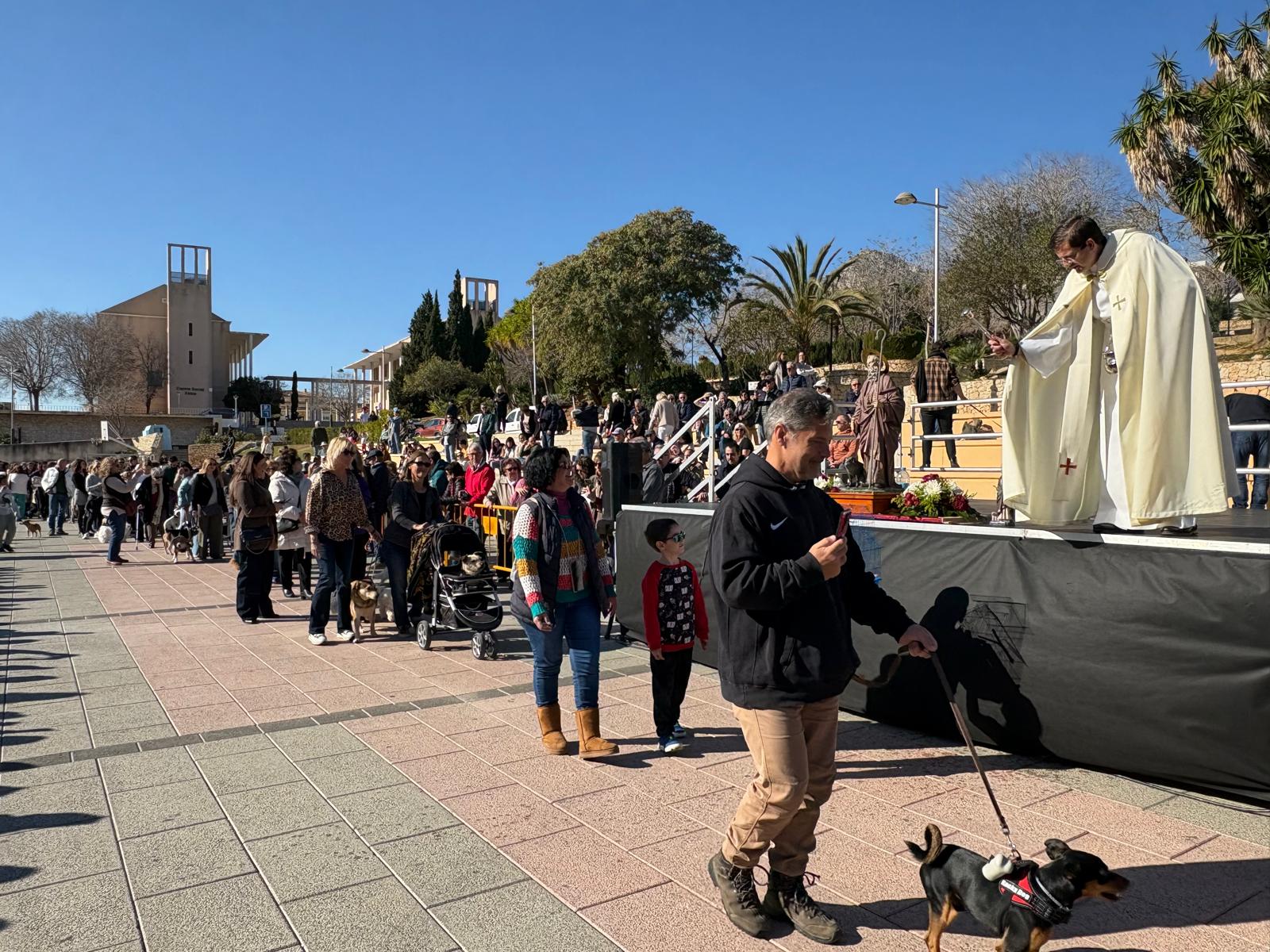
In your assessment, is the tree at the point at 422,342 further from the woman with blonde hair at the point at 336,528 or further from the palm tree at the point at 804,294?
the woman with blonde hair at the point at 336,528

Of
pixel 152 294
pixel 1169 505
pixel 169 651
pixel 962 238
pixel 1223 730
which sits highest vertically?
pixel 152 294

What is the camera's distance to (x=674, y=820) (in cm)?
431

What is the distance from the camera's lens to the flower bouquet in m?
6.05

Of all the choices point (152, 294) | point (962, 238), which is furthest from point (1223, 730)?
point (152, 294)

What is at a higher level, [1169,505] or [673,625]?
[1169,505]

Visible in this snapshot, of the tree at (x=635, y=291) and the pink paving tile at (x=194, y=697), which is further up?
the tree at (x=635, y=291)

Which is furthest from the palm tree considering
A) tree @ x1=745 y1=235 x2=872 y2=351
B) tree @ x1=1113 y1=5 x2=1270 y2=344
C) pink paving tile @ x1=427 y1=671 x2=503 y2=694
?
pink paving tile @ x1=427 y1=671 x2=503 y2=694

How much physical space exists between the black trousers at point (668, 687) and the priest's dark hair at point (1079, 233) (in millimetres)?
3101

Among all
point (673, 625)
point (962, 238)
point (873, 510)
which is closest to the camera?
point (673, 625)

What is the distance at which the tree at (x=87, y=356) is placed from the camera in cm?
7775

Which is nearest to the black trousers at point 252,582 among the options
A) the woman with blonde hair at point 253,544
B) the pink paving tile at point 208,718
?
the woman with blonde hair at point 253,544

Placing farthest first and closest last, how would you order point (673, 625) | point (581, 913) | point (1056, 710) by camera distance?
point (673, 625)
point (1056, 710)
point (581, 913)

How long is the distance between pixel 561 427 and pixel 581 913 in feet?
65.0

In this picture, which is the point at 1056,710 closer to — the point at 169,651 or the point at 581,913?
the point at 581,913
